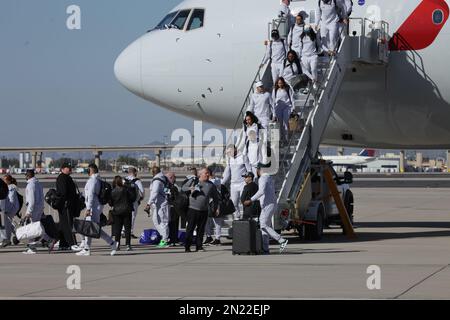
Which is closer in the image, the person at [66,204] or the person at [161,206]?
the person at [66,204]

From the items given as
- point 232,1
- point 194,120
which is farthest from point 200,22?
point 194,120

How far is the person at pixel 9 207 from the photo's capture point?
23859 mm

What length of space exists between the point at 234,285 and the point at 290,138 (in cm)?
894

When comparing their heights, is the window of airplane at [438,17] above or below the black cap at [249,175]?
above

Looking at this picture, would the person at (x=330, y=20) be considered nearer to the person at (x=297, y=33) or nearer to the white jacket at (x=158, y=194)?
the person at (x=297, y=33)

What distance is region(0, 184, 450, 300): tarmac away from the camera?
14273 millimetres

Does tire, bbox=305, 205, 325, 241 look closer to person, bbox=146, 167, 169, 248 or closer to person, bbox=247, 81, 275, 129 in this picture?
person, bbox=247, 81, 275, 129

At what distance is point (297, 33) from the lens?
24.0 metres

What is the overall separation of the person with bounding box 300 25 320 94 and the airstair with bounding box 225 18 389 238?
0.80ft

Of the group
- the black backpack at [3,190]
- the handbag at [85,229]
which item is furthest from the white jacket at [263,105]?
the black backpack at [3,190]

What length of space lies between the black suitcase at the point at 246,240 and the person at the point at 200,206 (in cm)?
139

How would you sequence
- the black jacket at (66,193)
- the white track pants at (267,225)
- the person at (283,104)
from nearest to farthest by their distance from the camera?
the white track pants at (267,225), the black jacket at (66,193), the person at (283,104)
